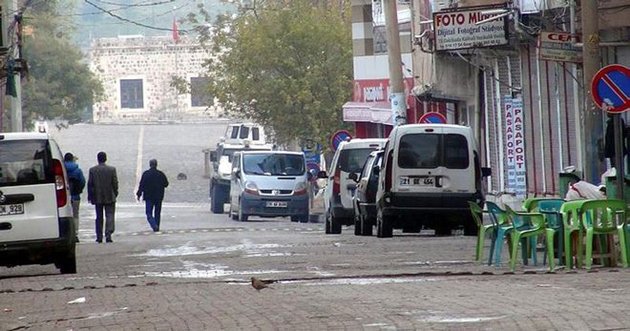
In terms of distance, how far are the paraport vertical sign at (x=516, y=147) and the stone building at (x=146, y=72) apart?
4218 inches

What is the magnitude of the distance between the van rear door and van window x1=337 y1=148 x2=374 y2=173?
14865 millimetres

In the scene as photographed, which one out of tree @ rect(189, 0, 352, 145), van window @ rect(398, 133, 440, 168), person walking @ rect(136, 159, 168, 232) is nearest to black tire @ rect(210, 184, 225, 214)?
tree @ rect(189, 0, 352, 145)

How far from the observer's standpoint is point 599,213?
20.7m

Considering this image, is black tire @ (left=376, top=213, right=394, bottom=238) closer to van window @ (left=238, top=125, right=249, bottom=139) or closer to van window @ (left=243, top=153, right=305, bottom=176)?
van window @ (left=243, top=153, right=305, bottom=176)

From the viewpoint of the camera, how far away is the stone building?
149750 mm

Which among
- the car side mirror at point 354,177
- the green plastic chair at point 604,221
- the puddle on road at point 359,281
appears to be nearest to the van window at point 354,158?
the car side mirror at point 354,177

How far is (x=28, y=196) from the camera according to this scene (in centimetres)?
2153

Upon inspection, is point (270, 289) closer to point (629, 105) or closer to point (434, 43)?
point (629, 105)

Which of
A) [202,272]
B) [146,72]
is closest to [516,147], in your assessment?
[202,272]

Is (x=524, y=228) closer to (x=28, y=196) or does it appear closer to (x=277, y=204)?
(x=28, y=196)

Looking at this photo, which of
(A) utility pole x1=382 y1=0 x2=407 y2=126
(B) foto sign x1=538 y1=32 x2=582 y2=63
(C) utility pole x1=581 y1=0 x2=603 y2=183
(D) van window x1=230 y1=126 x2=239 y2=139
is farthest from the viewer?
(D) van window x1=230 y1=126 x2=239 y2=139

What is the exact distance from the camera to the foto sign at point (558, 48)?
2778cm

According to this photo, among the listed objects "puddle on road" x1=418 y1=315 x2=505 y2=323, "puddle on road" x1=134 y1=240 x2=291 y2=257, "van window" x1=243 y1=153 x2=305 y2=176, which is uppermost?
"van window" x1=243 y1=153 x2=305 y2=176

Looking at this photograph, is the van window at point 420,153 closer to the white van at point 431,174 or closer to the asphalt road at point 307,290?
the white van at point 431,174
